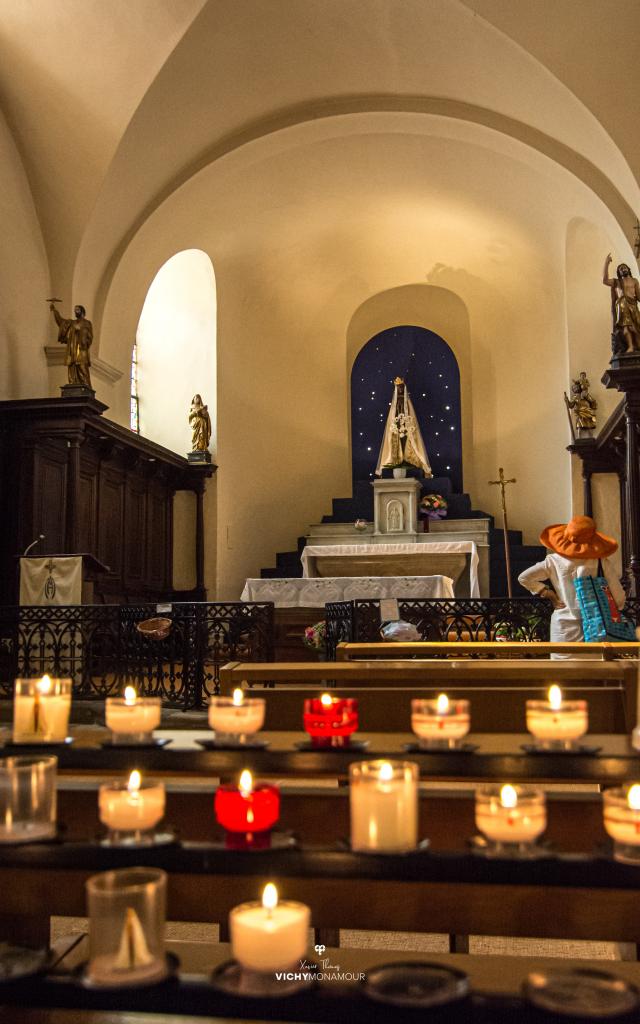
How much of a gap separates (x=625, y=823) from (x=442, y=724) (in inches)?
26.0

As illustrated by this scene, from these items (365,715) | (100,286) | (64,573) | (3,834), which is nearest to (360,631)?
(64,573)

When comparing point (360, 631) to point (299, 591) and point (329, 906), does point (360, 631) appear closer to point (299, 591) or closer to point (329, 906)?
point (299, 591)

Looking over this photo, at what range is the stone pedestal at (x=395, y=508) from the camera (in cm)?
1673

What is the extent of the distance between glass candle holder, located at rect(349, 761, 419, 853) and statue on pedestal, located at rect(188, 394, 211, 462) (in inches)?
570

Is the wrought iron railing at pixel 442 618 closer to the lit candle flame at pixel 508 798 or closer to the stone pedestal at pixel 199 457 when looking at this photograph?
the stone pedestal at pixel 199 457

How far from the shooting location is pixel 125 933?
1548 mm

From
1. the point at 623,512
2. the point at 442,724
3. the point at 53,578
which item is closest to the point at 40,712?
the point at 442,724

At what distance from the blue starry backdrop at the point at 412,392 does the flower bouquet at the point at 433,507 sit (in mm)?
1752

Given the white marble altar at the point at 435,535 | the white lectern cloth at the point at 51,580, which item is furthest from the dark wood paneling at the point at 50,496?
the white marble altar at the point at 435,535

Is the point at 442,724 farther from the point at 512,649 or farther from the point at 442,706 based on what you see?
the point at 512,649

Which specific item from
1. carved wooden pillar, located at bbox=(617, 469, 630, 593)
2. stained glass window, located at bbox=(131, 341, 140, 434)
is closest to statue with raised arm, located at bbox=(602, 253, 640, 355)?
carved wooden pillar, located at bbox=(617, 469, 630, 593)

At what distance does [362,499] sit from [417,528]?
6.16ft

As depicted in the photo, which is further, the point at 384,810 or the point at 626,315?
the point at 626,315

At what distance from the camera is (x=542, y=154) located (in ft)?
42.4
